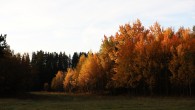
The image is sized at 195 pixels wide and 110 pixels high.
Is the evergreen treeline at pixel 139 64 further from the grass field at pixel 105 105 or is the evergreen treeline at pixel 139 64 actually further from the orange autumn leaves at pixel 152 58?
the grass field at pixel 105 105

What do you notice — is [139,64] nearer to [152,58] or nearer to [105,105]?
[152,58]

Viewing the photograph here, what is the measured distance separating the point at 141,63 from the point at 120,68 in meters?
4.61

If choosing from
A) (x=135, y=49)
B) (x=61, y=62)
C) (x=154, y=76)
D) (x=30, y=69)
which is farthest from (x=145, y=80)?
(x=61, y=62)

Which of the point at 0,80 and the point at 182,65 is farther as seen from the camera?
the point at 0,80

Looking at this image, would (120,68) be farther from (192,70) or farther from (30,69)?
(30,69)

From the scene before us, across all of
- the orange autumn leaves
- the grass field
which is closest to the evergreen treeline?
the orange autumn leaves

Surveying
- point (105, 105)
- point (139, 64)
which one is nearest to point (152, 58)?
point (139, 64)

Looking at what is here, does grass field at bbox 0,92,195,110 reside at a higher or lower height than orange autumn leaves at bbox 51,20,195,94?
lower

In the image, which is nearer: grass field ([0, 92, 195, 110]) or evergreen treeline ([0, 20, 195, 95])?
grass field ([0, 92, 195, 110])

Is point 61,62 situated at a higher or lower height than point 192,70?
higher

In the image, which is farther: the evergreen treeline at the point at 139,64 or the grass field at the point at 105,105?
the evergreen treeline at the point at 139,64

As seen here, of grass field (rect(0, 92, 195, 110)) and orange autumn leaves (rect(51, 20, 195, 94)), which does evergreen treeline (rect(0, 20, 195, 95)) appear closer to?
orange autumn leaves (rect(51, 20, 195, 94))

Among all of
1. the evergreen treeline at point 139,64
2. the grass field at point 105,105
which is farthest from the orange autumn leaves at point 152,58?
the grass field at point 105,105

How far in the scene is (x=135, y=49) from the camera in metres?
60.8
